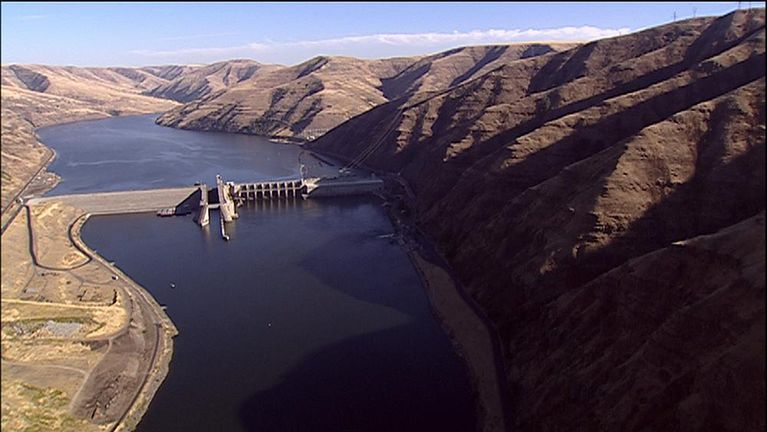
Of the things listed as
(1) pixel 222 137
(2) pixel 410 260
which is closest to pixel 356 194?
(2) pixel 410 260

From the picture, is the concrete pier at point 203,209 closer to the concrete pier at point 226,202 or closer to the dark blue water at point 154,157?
the concrete pier at point 226,202

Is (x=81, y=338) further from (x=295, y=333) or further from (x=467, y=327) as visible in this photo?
(x=467, y=327)

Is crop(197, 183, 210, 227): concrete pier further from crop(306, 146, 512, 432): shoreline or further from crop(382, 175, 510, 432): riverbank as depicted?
crop(382, 175, 510, 432): riverbank

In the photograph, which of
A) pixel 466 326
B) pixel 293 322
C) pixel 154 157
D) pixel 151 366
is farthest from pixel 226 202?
pixel 154 157

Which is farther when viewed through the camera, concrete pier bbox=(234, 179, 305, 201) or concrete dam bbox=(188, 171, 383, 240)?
concrete pier bbox=(234, 179, 305, 201)

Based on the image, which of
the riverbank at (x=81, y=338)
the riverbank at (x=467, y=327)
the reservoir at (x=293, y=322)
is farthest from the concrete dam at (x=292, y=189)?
the riverbank at (x=81, y=338)

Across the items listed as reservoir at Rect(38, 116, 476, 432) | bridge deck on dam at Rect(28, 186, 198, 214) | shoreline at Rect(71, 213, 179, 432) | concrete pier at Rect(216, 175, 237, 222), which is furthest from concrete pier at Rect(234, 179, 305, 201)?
shoreline at Rect(71, 213, 179, 432)
